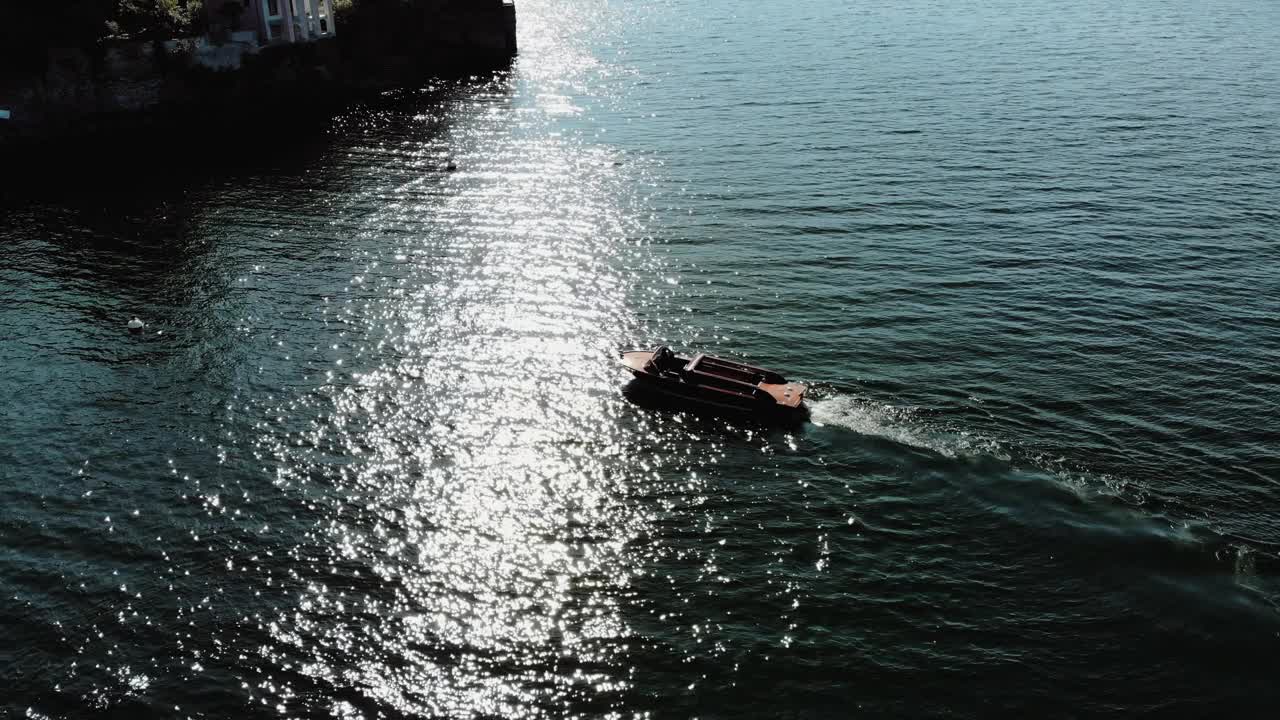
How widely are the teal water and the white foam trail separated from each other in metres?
0.19

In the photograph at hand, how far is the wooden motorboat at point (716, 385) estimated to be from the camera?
136 feet

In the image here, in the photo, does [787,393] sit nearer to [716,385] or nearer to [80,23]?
[716,385]

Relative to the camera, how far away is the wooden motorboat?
41.5 metres

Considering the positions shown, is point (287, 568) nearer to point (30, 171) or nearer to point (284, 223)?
point (284, 223)

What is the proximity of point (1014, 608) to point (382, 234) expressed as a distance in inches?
1857

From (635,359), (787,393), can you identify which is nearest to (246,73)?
(635,359)

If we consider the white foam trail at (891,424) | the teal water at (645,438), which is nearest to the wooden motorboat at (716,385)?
the teal water at (645,438)

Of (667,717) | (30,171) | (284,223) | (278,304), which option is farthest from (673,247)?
(30,171)

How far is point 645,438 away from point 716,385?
13.9 feet

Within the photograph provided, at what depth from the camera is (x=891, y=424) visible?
135ft

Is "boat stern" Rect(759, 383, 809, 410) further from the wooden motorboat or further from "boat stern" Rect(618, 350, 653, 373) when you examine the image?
"boat stern" Rect(618, 350, 653, 373)

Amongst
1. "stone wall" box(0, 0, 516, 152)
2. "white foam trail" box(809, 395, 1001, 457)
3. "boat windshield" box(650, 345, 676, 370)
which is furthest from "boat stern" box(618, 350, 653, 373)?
"stone wall" box(0, 0, 516, 152)

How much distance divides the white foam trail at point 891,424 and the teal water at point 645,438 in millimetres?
185

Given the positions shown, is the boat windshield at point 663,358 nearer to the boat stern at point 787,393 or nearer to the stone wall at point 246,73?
the boat stern at point 787,393
